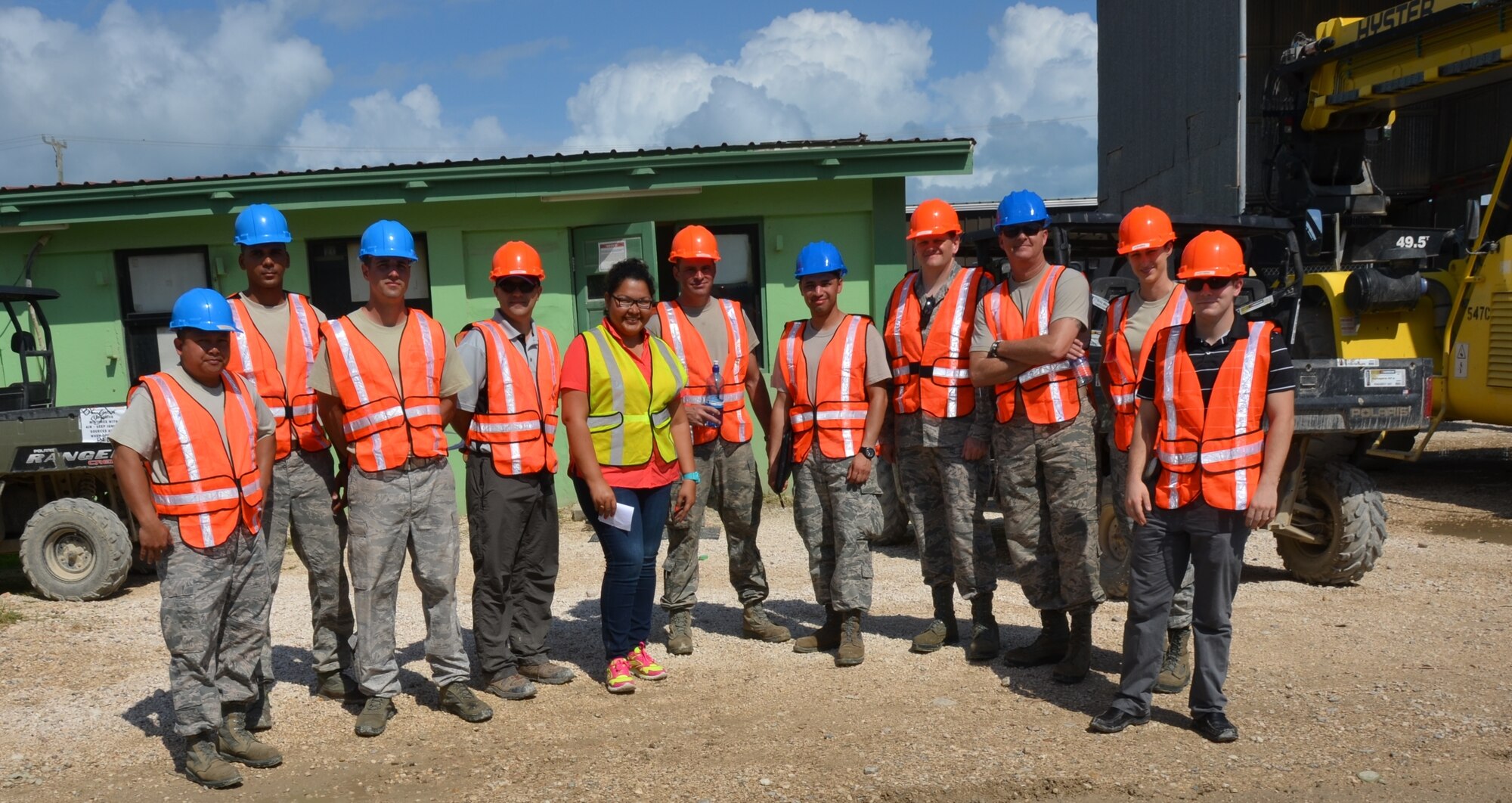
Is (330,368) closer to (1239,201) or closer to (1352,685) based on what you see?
(1352,685)

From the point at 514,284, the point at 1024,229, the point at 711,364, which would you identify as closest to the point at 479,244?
the point at 711,364

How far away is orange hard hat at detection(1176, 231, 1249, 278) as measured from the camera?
13.3 ft

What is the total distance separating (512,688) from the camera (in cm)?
502

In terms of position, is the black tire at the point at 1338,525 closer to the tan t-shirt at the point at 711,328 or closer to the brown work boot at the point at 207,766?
the tan t-shirt at the point at 711,328

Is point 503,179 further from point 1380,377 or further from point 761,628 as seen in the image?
point 1380,377

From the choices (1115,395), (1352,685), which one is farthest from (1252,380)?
(1352,685)

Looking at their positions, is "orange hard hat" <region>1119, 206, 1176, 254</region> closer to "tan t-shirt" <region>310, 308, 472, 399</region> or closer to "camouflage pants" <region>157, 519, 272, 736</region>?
"tan t-shirt" <region>310, 308, 472, 399</region>

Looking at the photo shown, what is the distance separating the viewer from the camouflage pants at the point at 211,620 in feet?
13.4

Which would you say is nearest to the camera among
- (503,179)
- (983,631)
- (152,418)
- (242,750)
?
(152,418)

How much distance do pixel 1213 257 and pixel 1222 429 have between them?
644mm

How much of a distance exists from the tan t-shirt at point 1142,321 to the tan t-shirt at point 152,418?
148 inches

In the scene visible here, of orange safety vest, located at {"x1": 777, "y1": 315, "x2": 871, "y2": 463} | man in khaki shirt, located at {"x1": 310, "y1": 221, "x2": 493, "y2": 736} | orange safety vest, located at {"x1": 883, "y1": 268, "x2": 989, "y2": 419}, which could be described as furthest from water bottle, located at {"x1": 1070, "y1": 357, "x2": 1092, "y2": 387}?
man in khaki shirt, located at {"x1": 310, "y1": 221, "x2": 493, "y2": 736}

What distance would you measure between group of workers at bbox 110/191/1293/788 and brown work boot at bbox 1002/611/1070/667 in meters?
0.02

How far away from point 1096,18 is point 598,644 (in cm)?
1781
